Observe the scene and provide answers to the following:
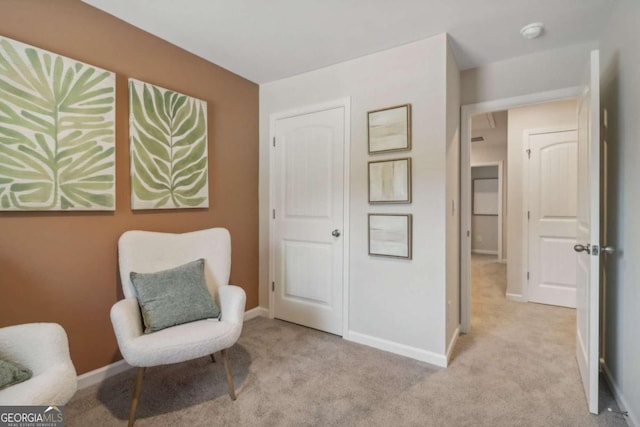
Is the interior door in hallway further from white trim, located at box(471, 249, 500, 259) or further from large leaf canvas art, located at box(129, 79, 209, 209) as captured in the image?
white trim, located at box(471, 249, 500, 259)

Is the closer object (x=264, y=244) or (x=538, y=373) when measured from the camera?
(x=538, y=373)

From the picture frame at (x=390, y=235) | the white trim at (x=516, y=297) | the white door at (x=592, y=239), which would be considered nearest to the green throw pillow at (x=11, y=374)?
the picture frame at (x=390, y=235)

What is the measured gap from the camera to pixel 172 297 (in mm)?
1822

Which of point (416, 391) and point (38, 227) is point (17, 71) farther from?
point (416, 391)

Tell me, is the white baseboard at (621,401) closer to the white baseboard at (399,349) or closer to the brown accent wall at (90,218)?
the white baseboard at (399,349)

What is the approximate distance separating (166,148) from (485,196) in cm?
664

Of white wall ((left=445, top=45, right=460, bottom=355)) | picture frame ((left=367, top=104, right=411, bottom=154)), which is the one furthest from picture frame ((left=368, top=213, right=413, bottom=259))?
picture frame ((left=367, top=104, right=411, bottom=154))

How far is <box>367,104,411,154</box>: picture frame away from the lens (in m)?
2.26

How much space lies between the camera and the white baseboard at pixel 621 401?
4.93 feet

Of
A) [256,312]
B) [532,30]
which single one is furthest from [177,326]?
[532,30]

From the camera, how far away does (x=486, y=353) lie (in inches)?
91.9

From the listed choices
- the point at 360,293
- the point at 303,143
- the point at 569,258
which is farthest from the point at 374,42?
the point at 569,258

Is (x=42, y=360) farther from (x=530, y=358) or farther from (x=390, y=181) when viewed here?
(x=530, y=358)

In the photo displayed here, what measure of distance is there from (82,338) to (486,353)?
2.75m
